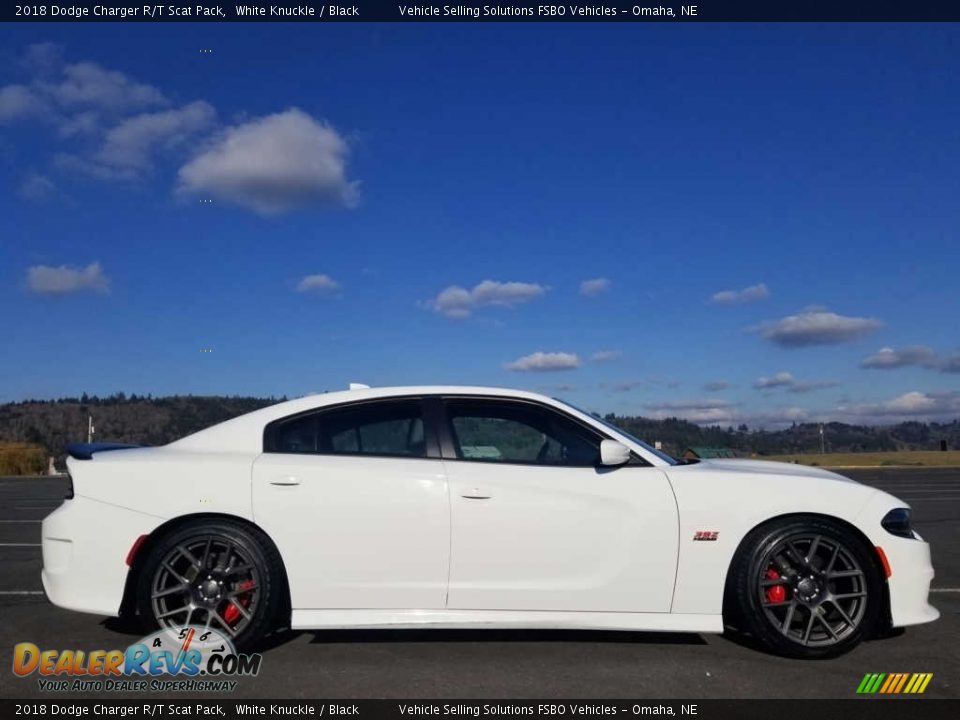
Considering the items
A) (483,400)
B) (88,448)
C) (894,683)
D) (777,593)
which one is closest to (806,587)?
(777,593)

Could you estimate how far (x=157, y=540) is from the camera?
14.0 feet

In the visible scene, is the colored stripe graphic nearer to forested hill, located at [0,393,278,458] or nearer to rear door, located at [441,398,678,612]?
rear door, located at [441,398,678,612]

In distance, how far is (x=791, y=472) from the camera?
184 inches

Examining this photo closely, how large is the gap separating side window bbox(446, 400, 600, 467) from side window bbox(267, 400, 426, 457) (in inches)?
9.0

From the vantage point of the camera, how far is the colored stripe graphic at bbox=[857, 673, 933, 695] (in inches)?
145

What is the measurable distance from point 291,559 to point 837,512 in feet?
9.72

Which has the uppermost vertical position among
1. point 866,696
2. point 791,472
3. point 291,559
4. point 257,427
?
point 257,427

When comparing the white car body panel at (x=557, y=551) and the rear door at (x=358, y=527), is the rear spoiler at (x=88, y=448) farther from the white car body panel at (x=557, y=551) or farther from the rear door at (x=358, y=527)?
the white car body panel at (x=557, y=551)

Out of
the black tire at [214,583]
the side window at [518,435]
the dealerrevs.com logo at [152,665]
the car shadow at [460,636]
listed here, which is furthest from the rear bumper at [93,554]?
the side window at [518,435]
